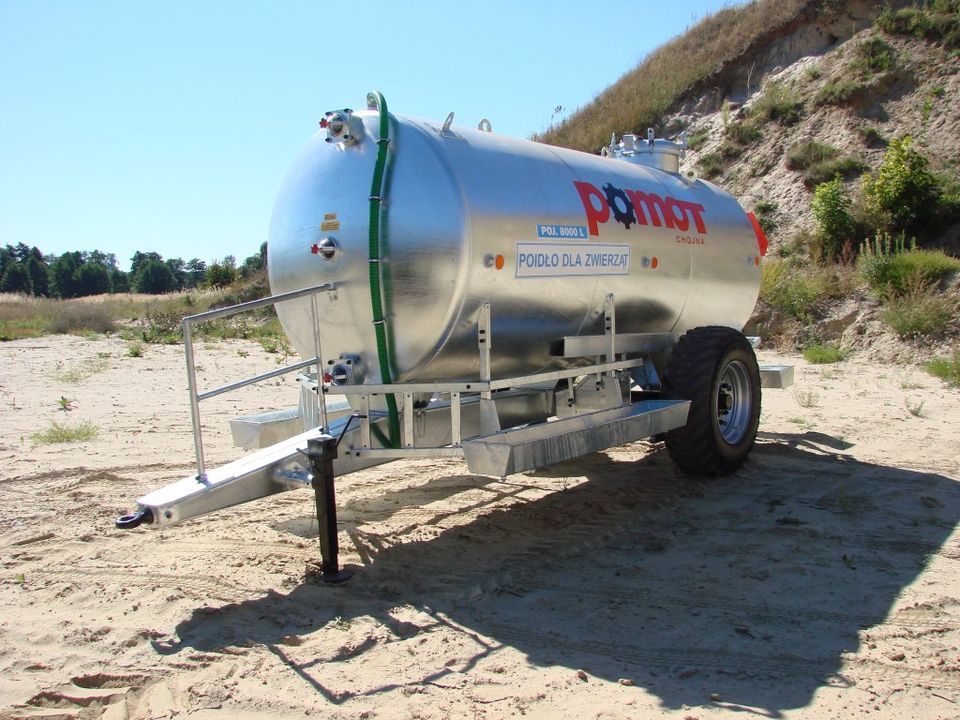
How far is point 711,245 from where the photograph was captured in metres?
7.13

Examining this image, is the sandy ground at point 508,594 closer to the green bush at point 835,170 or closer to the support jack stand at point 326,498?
the support jack stand at point 326,498

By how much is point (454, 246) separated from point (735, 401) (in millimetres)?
3408

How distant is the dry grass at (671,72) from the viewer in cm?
2281

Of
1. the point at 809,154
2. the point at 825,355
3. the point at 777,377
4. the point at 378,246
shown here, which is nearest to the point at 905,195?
the point at 809,154

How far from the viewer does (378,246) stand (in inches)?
186

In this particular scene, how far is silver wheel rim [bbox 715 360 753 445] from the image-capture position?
697 centimetres

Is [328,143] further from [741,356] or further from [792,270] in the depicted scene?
[792,270]

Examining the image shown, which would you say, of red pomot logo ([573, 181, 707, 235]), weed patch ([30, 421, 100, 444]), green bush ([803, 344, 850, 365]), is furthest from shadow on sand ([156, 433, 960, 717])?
green bush ([803, 344, 850, 365])

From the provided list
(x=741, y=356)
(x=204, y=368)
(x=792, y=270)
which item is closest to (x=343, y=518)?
(x=741, y=356)

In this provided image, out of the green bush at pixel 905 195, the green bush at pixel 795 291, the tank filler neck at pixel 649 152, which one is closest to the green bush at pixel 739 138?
the green bush at pixel 905 195

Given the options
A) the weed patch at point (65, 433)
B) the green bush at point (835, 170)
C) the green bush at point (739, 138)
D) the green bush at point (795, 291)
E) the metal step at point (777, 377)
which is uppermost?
the green bush at point (739, 138)

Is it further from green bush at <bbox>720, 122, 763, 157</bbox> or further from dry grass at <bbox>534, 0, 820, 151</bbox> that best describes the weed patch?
dry grass at <bbox>534, 0, 820, 151</bbox>

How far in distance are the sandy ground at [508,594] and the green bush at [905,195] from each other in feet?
30.8

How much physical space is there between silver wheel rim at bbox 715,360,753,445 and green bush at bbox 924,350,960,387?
5.10 meters
